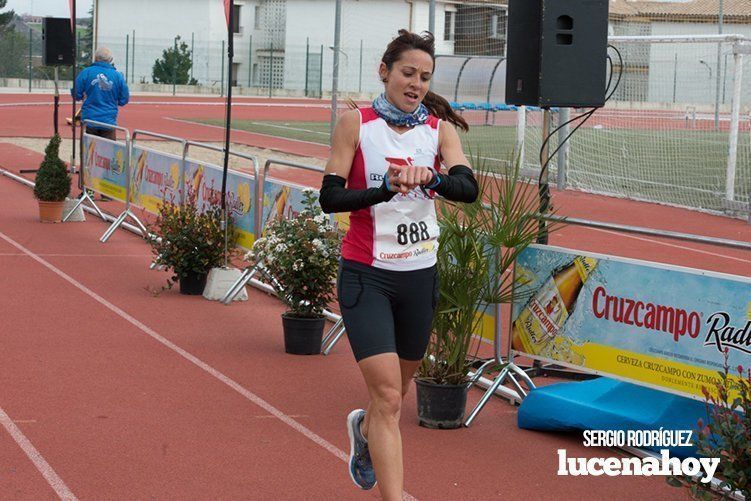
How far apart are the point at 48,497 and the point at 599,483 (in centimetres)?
277

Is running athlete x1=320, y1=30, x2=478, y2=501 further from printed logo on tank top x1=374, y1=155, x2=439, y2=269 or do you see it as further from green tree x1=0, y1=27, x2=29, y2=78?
green tree x1=0, y1=27, x2=29, y2=78

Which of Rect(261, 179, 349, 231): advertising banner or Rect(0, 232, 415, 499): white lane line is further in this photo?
Rect(261, 179, 349, 231): advertising banner

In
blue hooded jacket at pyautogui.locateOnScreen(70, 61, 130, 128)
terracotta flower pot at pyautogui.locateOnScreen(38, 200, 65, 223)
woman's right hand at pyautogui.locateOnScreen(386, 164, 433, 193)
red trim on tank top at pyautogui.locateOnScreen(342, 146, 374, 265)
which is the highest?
blue hooded jacket at pyautogui.locateOnScreen(70, 61, 130, 128)

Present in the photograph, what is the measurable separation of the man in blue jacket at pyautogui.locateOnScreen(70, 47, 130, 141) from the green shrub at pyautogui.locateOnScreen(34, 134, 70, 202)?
2.23 metres

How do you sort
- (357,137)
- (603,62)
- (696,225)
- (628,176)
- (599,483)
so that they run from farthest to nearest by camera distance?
(628,176)
(696,225)
(603,62)
(599,483)
(357,137)

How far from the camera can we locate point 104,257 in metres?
13.9

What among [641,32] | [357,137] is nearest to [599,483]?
[357,137]

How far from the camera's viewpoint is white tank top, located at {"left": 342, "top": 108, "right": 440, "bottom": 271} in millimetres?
5426

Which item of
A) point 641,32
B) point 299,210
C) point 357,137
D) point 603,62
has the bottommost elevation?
point 299,210

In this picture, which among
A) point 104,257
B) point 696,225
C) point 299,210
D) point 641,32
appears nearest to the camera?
point 299,210

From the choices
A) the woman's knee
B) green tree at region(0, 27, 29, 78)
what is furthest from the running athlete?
green tree at region(0, 27, 29, 78)

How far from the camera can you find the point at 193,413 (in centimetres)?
747

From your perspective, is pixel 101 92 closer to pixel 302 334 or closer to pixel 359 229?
pixel 302 334

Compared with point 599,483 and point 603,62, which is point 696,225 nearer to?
point 603,62
